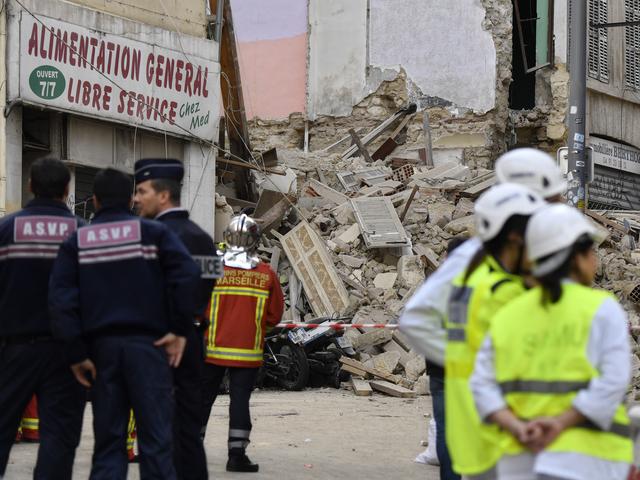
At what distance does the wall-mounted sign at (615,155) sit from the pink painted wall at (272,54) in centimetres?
721

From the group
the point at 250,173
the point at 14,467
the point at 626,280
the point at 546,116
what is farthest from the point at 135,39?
the point at 546,116

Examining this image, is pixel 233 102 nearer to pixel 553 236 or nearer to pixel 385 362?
pixel 385 362

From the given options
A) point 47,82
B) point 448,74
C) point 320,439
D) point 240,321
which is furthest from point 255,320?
point 448,74

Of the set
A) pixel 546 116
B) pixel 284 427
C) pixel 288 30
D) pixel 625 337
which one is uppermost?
pixel 288 30

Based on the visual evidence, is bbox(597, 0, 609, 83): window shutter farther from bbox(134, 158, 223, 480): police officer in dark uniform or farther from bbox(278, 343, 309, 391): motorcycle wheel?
bbox(134, 158, 223, 480): police officer in dark uniform

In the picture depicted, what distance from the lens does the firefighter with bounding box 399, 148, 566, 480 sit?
5.30m

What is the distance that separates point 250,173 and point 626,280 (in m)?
7.40

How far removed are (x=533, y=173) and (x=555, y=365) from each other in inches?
45.0

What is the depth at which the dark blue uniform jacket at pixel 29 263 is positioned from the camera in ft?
22.7

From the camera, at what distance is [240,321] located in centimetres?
943

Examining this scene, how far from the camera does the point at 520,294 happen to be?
15.6 feet

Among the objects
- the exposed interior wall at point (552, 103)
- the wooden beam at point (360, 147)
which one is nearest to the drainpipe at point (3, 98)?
the wooden beam at point (360, 147)

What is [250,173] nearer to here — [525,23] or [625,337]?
[525,23]

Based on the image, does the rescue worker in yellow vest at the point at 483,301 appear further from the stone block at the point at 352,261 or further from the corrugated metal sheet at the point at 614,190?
the corrugated metal sheet at the point at 614,190
